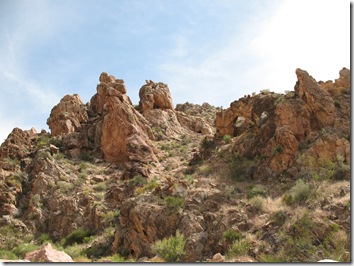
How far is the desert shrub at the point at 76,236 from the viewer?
2369 cm

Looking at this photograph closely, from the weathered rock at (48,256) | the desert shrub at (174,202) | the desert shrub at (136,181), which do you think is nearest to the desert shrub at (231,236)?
the desert shrub at (174,202)

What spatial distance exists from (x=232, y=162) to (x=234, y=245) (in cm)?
1015

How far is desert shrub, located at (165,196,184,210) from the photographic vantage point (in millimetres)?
20703

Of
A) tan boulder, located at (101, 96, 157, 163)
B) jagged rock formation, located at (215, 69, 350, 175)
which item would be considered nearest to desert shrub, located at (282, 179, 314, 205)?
jagged rock formation, located at (215, 69, 350, 175)

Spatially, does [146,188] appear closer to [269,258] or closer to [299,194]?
[299,194]

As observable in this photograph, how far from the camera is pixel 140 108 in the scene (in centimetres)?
3903

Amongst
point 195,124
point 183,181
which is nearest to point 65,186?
point 183,181

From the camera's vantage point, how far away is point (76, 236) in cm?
2395

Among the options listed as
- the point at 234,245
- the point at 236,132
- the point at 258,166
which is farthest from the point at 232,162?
the point at 234,245

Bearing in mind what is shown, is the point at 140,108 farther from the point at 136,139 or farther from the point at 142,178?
the point at 142,178

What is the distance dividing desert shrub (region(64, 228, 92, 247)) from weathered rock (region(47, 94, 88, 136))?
13939 mm

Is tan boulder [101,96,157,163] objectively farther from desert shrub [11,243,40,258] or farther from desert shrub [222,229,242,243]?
desert shrub [222,229,242,243]

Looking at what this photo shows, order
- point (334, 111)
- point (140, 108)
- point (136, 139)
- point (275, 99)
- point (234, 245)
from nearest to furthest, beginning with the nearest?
point (234, 245)
point (334, 111)
point (275, 99)
point (136, 139)
point (140, 108)

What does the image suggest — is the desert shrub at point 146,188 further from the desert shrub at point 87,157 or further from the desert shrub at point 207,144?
the desert shrub at point 87,157
